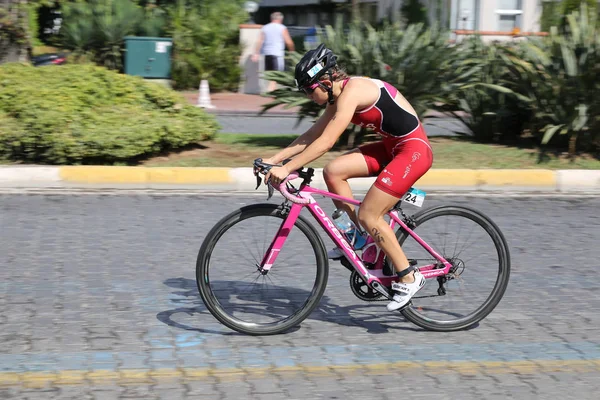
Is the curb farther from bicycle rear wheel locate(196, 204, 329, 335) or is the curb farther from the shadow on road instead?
bicycle rear wheel locate(196, 204, 329, 335)

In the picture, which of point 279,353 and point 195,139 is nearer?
point 279,353

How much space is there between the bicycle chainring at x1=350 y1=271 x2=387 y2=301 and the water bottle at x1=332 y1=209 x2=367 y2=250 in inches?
7.2

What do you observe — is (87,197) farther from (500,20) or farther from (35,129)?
(500,20)

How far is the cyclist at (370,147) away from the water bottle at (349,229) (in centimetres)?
4

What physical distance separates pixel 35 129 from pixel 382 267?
609 cm

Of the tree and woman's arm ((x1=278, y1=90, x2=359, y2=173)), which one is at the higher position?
the tree

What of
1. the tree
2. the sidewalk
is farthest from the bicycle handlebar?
the sidewalk

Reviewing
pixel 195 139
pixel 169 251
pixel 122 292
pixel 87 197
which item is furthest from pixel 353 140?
pixel 122 292

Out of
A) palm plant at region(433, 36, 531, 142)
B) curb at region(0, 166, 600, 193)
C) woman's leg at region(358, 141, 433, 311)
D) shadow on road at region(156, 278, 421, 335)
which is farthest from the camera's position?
palm plant at region(433, 36, 531, 142)

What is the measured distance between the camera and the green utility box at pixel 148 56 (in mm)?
20344

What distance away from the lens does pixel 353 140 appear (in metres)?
11.6

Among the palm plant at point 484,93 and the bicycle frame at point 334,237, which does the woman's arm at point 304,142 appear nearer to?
the bicycle frame at point 334,237

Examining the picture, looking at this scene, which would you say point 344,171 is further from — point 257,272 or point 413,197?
point 257,272

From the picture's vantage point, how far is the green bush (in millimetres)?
10453
